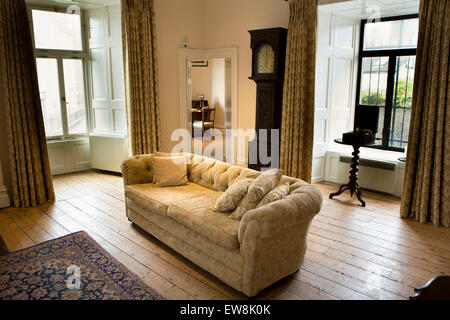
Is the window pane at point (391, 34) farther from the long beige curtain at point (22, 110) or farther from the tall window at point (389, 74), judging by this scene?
the long beige curtain at point (22, 110)

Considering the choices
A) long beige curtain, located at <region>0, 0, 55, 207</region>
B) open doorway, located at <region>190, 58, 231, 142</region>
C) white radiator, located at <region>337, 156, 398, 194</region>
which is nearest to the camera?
long beige curtain, located at <region>0, 0, 55, 207</region>

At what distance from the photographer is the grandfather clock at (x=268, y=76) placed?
17.2ft

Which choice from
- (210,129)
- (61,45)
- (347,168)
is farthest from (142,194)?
(210,129)

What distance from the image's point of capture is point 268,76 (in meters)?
5.36

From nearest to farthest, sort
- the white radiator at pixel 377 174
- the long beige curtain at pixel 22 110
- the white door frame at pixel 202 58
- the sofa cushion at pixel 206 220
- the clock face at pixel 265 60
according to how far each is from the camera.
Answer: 1. the sofa cushion at pixel 206 220
2. the long beige curtain at pixel 22 110
3. the white radiator at pixel 377 174
4. the clock face at pixel 265 60
5. the white door frame at pixel 202 58

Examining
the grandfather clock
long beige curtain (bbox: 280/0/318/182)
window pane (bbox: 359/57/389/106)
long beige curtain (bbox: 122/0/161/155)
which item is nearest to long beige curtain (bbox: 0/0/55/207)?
long beige curtain (bbox: 122/0/161/155)

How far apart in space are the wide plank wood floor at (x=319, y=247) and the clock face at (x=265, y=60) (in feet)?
7.00

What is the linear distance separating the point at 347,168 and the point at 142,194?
11.4ft

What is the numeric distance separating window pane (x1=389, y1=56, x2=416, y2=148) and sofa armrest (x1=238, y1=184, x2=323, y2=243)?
3.33m

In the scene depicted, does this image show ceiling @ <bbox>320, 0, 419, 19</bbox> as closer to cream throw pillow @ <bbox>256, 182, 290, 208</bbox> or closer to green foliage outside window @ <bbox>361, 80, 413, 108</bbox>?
green foliage outside window @ <bbox>361, 80, 413, 108</bbox>

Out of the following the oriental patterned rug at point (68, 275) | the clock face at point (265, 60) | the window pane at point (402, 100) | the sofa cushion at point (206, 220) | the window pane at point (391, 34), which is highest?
the window pane at point (391, 34)

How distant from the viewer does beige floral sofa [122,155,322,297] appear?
253cm

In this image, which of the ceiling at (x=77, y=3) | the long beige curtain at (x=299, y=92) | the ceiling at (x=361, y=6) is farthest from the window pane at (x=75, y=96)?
the long beige curtain at (x=299, y=92)

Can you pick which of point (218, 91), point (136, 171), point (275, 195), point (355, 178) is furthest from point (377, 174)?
point (218, 91)
